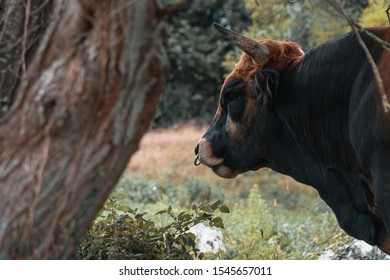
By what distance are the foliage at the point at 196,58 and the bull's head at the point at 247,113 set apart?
802 inches

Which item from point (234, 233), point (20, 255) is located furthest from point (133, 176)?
point (20, 255)

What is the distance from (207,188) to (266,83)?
8188mm

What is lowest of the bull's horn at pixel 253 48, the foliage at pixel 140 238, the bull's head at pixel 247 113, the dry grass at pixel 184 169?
the dry grass at pixel 184 169

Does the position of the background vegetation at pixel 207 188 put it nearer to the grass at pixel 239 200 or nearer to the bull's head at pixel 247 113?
the grass at pixel 239 200

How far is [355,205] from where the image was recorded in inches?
239

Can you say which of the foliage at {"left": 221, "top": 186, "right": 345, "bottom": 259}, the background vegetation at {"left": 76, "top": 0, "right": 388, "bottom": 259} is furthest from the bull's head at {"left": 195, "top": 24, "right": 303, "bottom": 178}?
the foliage at {"left": 221, "top": 186, "right": 345, "bottom": 259}

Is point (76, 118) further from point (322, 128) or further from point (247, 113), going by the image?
point (247, 113)

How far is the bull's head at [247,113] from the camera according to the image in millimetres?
6531

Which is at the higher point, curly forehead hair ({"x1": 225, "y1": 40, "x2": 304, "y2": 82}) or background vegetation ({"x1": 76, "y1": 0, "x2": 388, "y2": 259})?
curly forehead hair ({"x1": 225, "y1": 40, "x2": 304, "y2": 82})

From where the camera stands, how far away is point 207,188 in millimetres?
14500

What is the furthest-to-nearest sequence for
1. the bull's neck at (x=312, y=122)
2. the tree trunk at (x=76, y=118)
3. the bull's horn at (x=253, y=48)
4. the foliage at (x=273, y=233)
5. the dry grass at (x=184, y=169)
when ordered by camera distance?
the dry grass at (x=184, y=169) → the foliage at (x=273, y=233) → the bull's horn at (x=253, y=48) → the bull's neck at (x=312, y=122) → the tree trunk at (x=76, y=118)

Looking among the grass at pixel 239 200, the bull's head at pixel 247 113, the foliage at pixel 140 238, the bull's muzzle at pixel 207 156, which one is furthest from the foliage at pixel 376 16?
the foliage at pixel 140 238

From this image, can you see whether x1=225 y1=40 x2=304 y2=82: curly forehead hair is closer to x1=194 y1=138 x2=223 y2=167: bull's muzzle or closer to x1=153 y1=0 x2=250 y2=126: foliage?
x1=194 y1=138 x2=223 y2=167: bull's muzzle

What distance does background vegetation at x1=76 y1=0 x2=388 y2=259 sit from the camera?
20.9 ft
